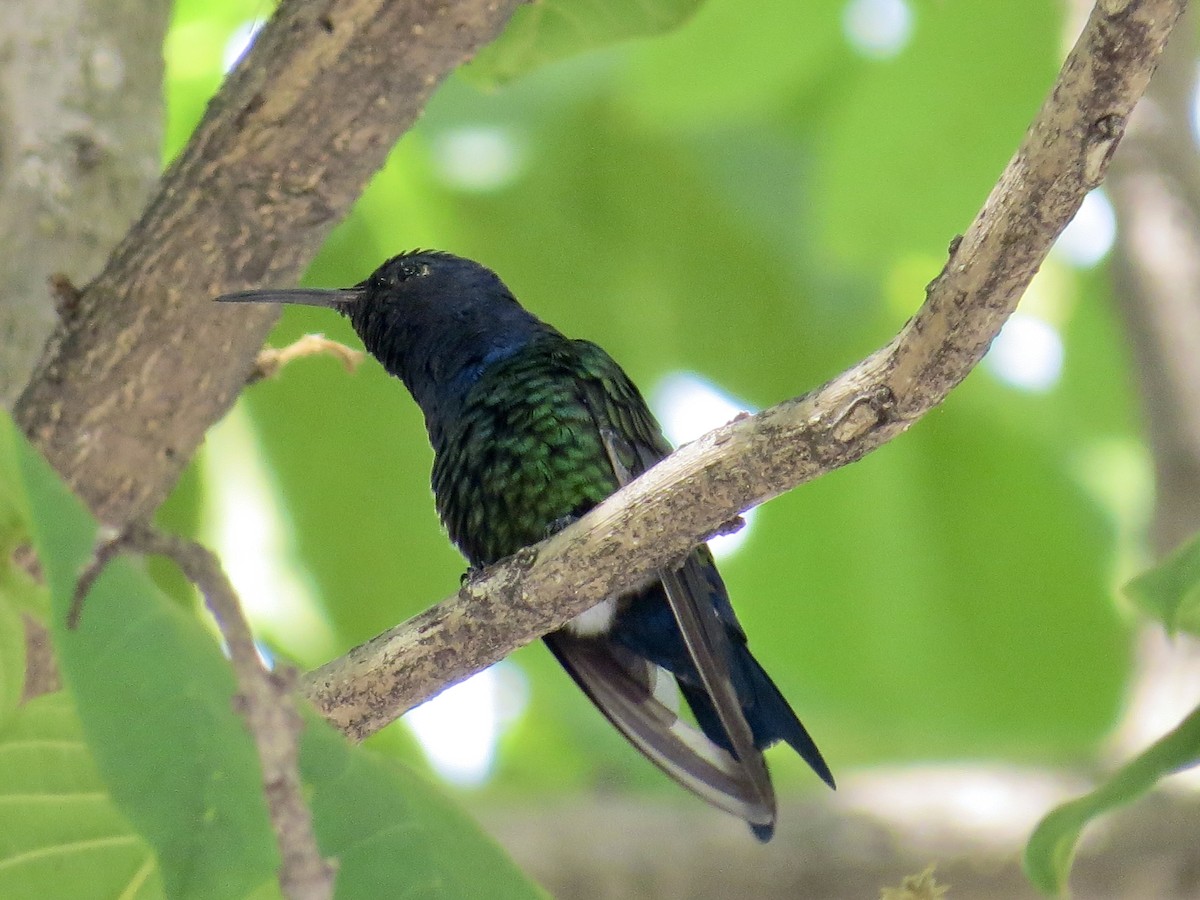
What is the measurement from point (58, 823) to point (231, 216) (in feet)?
4.18

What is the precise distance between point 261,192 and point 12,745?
1293 mm

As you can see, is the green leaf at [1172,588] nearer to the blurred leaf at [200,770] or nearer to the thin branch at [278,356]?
the blurred leaf at [200,770]

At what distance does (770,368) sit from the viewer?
5012mm

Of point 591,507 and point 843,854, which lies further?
point 843,854

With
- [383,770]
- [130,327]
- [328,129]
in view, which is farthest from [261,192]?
[383,770]

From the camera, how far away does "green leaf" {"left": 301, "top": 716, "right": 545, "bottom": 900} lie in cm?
138

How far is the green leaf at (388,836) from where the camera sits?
138cm

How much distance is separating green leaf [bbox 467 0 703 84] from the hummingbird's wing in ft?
2.65

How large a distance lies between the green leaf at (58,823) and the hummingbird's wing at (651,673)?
1.57 meters

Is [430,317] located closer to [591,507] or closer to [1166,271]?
[591,507]

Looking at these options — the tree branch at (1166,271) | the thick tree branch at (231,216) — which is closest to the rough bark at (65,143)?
the thick tree branch at (231,216)

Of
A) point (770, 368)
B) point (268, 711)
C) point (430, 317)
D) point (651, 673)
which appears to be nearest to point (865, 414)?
point (268, 711)

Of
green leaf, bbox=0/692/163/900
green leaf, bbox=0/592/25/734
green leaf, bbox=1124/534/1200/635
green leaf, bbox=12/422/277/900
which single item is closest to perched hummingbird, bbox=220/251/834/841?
green leaf, bbox=1124/534/1200/635

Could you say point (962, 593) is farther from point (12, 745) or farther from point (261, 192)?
point (12, 745)
